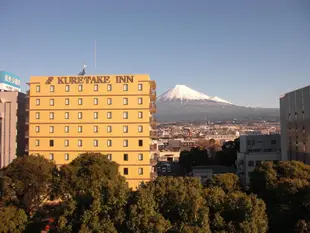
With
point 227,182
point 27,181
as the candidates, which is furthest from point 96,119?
point 227,182

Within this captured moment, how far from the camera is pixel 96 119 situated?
116 feet

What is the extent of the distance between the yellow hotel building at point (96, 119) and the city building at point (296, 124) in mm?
15813

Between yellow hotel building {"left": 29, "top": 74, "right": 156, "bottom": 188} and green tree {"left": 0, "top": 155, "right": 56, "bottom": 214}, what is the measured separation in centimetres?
924

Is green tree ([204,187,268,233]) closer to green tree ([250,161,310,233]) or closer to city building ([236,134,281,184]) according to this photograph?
green tree ([250,161,310,233])

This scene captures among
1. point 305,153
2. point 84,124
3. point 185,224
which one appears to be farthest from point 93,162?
point 305,153

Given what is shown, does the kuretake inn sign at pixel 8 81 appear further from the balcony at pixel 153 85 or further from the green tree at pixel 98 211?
the green tree at pixel 98 211

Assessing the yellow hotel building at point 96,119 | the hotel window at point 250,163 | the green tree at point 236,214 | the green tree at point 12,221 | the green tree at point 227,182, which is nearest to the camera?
the green tree at point 236,214

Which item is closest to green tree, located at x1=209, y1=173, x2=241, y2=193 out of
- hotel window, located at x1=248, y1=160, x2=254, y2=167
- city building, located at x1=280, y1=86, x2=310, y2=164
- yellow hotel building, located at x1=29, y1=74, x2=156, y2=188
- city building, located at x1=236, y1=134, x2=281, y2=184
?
yellow hotel building, located at x1=29, y1=74, x2=156, y2=188

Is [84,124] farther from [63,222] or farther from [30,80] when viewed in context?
[63,222]

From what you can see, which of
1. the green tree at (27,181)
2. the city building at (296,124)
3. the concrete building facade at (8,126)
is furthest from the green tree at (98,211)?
the city building at (296,124)

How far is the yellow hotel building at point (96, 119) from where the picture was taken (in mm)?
34500

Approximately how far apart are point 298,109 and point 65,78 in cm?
2507

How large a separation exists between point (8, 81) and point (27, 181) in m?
19.8

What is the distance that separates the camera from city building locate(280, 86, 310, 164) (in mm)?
35719
